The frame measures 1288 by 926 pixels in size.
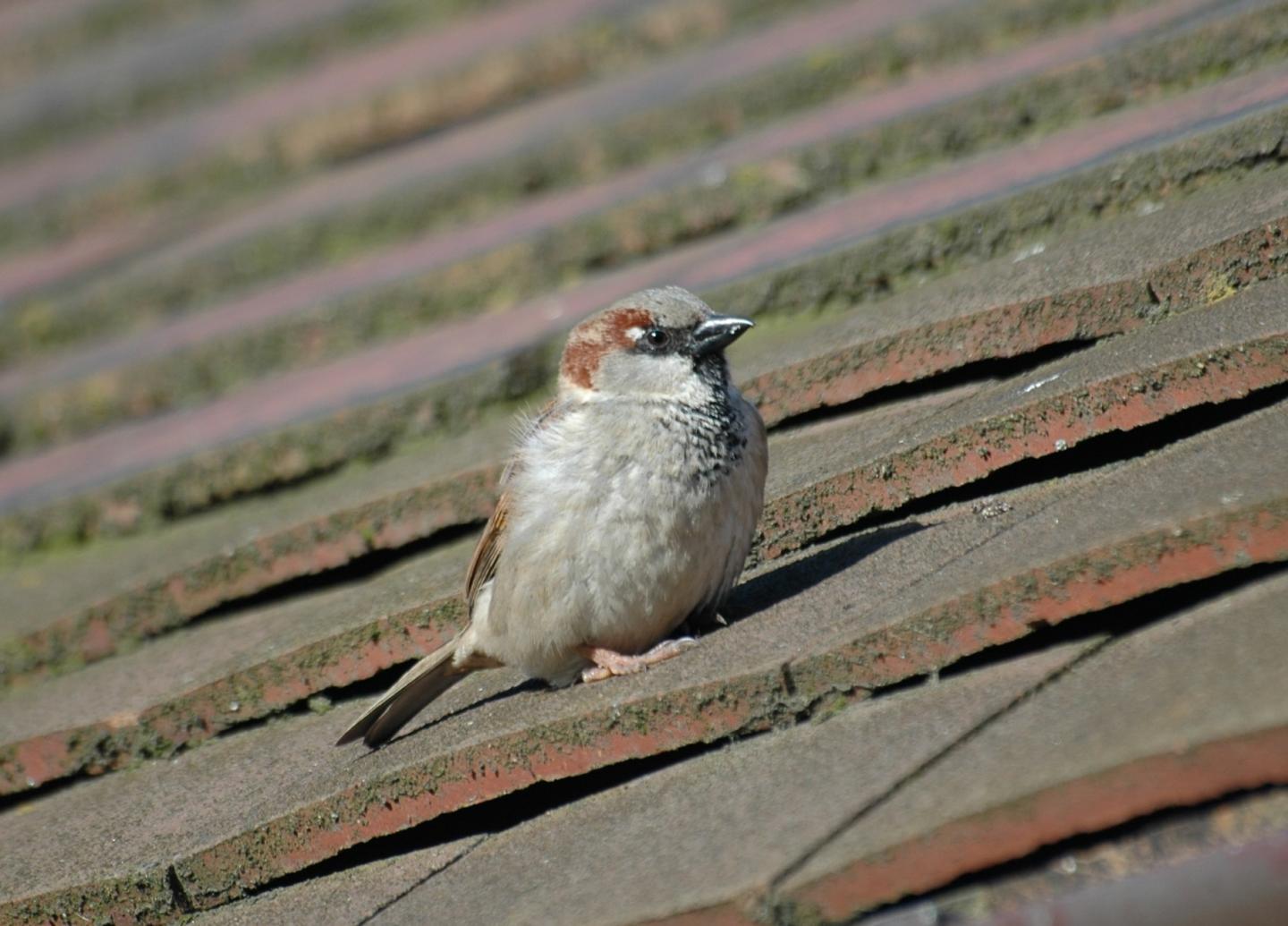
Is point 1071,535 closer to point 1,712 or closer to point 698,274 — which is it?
point 698,274

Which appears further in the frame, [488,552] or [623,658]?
[488,552]

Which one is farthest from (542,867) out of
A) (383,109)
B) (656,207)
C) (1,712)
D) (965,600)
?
(383,109)

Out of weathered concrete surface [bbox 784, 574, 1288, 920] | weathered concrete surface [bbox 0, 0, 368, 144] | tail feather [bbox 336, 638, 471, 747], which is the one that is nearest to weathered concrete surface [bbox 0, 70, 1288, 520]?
tail feather [bbox 336, 638, 471, 747]

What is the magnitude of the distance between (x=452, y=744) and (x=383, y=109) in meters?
2.36

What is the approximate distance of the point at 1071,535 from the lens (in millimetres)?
1726

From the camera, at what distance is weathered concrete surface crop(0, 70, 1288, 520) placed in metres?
2.65

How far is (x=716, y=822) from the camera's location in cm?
163

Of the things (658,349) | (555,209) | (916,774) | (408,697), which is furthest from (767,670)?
(555,209)

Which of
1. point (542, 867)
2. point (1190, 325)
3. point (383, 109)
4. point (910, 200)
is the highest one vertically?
point (383, 109)

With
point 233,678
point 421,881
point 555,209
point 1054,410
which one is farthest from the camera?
point 555,209

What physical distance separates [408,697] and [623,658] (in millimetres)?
298

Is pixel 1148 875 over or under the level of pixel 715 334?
under

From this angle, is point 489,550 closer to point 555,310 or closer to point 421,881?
point 421,881

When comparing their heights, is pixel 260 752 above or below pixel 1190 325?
below
